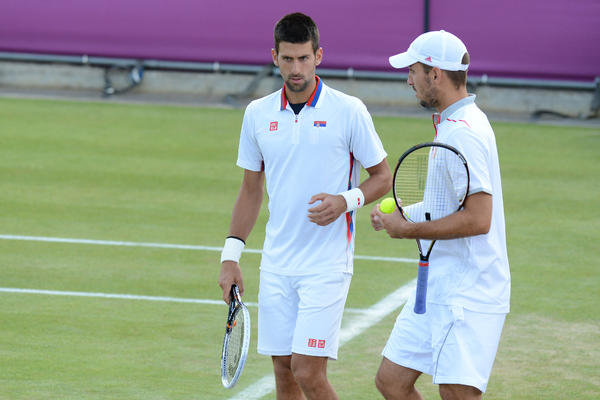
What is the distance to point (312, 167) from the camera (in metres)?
6.05

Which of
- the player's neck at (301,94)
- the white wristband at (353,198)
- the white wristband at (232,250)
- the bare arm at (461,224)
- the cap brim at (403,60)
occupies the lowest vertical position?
the white wristband at (232,250)

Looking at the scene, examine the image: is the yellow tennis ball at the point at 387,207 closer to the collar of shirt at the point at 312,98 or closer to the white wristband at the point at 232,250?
the collar of shirt at the point at 312,98

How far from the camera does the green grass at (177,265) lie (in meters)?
7.73

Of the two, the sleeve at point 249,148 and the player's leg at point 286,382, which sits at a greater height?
the sleeve at point 249,148

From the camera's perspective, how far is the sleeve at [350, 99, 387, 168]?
6090 mm

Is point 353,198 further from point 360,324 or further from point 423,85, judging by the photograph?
point 360,324

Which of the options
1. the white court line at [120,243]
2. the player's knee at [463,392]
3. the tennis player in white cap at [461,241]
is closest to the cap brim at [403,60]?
the tennis player in white cap at [461,241]

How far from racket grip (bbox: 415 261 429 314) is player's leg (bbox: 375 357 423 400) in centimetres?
40

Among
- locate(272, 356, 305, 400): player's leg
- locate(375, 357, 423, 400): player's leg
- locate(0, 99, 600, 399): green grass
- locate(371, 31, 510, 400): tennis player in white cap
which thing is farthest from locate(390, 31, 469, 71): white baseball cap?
locate(0, 99, 600, 399): green grass

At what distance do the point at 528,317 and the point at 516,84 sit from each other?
43.6ft

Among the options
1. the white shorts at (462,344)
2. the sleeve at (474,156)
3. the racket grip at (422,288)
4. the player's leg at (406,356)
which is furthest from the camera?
the player's leg at (406,356)

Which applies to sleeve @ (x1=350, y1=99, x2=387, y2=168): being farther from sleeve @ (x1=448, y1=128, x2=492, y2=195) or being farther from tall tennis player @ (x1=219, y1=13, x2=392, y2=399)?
sleeve @ (x1=448, y1=128, x2=492, y2=195)

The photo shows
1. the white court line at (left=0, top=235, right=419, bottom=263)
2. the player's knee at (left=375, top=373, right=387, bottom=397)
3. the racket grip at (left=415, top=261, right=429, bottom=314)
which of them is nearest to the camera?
the racket grip at (left=415, top=261, right=429, bottom=314)

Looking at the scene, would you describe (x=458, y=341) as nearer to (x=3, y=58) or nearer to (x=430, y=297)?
A: (x=430, y=297)
